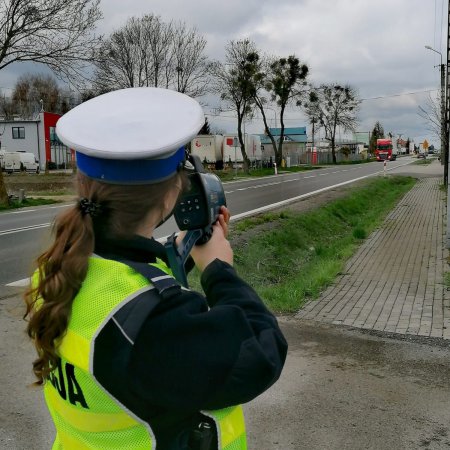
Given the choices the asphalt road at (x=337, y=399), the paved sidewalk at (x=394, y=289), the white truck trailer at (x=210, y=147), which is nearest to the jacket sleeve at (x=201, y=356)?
the asphalt road at (x=337, y=399)

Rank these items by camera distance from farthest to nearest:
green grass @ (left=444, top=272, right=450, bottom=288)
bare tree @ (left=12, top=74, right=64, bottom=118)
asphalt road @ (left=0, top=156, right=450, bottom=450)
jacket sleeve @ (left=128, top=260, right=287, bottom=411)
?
1. bare tree @ (left=12, top=74, right=64, bottom=118)
2. green grass @ (left=444, top=272, right=450, bottom=288)
3. asphalt road @ (left=0, top=156, right=450, bottom=450)
4. jacket sleeve @ (left=128, top=260, right=287, bottom=411)

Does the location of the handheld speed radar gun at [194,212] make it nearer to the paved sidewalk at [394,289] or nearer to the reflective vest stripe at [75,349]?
the reflective vest stripe at [75,349]

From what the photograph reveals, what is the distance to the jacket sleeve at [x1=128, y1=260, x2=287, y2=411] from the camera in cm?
115

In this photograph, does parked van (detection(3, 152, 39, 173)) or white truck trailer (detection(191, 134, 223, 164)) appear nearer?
white truck trailer (detection(191, 134, 223, 164))

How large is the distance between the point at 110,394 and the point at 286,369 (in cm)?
358

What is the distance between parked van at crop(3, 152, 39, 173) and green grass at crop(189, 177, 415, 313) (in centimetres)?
4052

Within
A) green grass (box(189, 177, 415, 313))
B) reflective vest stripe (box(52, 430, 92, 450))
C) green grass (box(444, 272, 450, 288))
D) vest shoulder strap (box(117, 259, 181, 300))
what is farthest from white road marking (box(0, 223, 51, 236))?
vest shoulder strap (box(117, 259, 181, 300))

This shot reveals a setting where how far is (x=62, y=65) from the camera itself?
70.1ft

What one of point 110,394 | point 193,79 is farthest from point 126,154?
point 193,79

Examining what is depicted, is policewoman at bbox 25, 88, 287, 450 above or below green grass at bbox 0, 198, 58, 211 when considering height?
above

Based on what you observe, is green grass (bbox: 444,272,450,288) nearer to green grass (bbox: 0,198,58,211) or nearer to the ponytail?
the ponytail

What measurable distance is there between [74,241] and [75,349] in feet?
0.72

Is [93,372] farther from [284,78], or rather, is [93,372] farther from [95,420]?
[284,78]

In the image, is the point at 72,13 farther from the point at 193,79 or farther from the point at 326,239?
the point at 193,79
